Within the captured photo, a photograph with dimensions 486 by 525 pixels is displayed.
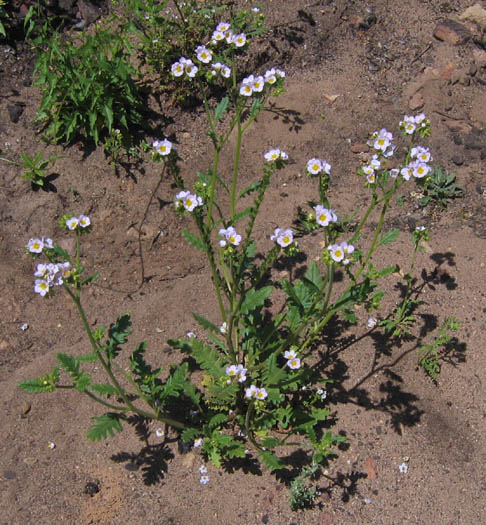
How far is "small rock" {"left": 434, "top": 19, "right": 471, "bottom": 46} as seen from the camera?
19.5 ft

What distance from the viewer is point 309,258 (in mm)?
4656

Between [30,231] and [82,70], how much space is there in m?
1.58

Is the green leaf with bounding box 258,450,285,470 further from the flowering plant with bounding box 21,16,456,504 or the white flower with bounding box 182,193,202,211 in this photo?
the white flower with bounding box 182,193,202,211

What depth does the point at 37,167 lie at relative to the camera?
5156 mm

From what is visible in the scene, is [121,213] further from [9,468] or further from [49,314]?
[9,468]

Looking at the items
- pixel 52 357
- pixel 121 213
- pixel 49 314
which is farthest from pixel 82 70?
pixel 52 357

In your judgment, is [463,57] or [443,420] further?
[463,57]

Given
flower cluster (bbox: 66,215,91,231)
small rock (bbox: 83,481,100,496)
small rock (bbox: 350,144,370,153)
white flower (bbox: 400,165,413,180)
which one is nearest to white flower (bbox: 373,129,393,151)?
white flower (bbox: 400,165,413,180)

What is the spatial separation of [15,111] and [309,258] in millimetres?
3396

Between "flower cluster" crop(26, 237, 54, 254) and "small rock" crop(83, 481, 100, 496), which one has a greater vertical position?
"flower cluster" crop(26, 237, 54, 254)

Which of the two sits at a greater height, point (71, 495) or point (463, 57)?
point (463, 57)

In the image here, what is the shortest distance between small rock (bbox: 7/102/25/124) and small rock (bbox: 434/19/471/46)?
4601 mm

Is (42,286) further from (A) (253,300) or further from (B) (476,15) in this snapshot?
(B) (476,15)

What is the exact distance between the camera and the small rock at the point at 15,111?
18.1ft
